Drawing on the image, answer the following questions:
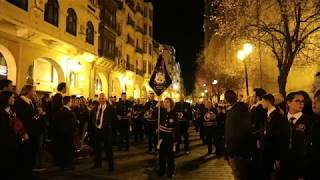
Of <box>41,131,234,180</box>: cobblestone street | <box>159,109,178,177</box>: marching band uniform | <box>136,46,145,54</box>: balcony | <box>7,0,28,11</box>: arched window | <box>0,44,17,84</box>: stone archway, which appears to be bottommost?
<box>41,131,234,180</box>: cobblestone street

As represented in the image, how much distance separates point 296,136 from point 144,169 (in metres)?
6.23

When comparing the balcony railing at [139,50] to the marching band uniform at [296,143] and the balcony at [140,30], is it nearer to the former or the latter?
the balcony at [140,30]

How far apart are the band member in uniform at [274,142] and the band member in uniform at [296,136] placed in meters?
0.11

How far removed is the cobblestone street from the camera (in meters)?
10.2

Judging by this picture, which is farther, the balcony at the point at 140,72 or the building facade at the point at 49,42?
the balcony at the point at 140,72

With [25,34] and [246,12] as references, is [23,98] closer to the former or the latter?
[25,34]

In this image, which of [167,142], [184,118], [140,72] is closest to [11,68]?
[184,118]

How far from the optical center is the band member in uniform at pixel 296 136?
5.81 meters

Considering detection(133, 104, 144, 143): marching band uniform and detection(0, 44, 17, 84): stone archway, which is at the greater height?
detection(0, 44, 17, 84): stone archway

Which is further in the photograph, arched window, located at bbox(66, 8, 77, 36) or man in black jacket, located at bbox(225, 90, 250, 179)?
arched window, located at bbox(66, 8, 77, 36)

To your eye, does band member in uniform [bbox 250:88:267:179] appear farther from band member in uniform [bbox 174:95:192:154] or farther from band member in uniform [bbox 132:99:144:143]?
band member in uniform [bbox 132:99:144:143]

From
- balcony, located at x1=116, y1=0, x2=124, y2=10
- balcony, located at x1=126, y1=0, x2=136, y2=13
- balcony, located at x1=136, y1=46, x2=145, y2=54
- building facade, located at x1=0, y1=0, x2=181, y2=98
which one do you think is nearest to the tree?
building facade, located at x1=0, y1=0, x2=181, y2=98

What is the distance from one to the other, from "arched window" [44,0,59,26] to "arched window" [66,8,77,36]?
73.7 inches

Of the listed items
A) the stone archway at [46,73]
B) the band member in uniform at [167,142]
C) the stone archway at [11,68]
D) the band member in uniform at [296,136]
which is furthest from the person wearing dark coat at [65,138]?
the stone archway at [46,73]
